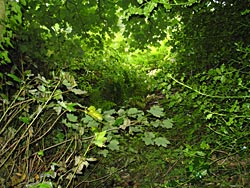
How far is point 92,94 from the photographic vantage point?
5199mm

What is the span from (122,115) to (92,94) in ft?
10.7

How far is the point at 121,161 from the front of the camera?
3840mm

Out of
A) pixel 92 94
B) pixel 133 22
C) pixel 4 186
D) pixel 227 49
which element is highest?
pixel 133 22

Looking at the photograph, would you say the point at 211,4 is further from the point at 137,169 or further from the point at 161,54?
the point at 161,54

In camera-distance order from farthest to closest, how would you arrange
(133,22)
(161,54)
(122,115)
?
(161,54), (133,22), (122,115)

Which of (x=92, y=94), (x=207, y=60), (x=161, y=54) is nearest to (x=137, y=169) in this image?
(x=207, y=60)

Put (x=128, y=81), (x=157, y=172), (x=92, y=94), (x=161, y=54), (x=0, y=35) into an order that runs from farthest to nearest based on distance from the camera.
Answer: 1. (x=161, y=54)
2. (x=128, y=81)
3. (x=92, y=94)
4. (x=157, y=172)
5. (x=0, y=35)

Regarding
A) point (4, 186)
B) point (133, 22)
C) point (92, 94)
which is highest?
point (133, 22)

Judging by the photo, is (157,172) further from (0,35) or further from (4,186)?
(0,35)

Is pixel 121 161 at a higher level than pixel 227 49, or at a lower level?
lower

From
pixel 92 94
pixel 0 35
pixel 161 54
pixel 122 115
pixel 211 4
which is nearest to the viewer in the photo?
pixel 0 35

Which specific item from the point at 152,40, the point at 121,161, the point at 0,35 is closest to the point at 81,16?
the point at 152,40

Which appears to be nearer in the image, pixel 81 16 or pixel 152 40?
pixel 81 16

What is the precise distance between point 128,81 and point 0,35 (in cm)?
432
